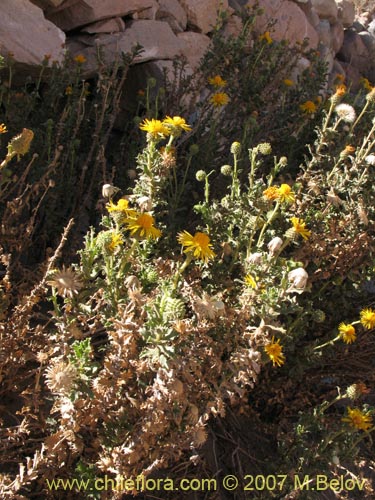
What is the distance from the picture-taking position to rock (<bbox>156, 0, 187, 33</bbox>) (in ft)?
18.4

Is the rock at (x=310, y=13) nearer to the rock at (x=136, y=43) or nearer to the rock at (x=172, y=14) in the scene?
the rock at (x=172, y=14)

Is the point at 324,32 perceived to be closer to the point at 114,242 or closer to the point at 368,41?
the point at 368,41

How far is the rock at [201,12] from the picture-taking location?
592cm

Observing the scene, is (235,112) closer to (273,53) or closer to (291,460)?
(273,53)

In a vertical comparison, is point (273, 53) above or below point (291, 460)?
above

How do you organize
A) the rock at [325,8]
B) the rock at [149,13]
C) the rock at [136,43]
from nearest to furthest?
the rock at [136,43] < the rock at [149,13] < the rock at [325,8]

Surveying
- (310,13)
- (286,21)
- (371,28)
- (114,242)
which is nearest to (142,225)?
(114,242)

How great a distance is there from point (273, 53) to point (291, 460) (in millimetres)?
3190

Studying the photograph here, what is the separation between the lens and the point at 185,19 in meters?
5.86

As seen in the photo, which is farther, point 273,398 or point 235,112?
point 235,112

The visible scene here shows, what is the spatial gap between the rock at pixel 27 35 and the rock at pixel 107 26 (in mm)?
527

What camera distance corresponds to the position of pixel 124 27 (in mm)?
4984

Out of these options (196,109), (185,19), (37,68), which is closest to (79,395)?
(37,68)

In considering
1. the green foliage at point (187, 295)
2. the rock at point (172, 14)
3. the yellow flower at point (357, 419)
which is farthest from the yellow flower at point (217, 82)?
the yellow flower at point (357, 419)
